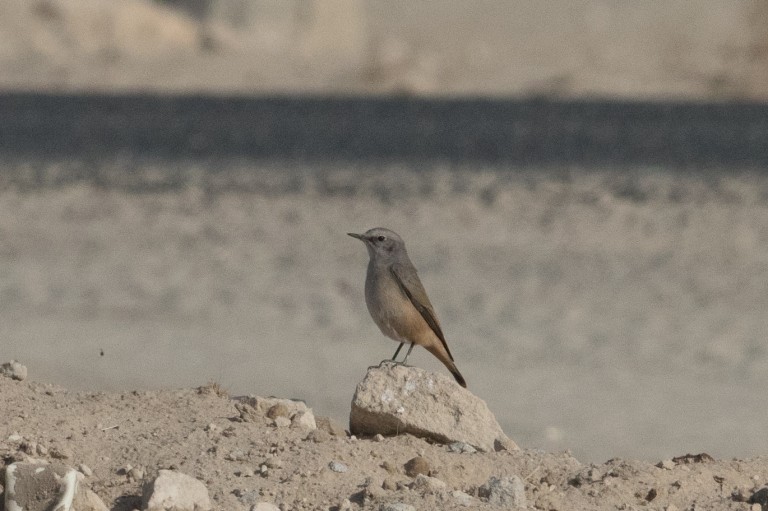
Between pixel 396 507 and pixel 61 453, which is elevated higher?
pixel 396 507

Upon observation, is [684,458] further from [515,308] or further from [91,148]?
[91,148]

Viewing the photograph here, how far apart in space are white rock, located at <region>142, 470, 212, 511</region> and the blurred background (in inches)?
223

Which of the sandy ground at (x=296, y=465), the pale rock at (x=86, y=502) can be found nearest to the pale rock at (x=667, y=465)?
the sandy ground at (x=296, y=465)

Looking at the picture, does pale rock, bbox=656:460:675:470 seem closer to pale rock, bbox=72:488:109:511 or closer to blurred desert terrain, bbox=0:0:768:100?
pale rock, bbox=72:488:109:511

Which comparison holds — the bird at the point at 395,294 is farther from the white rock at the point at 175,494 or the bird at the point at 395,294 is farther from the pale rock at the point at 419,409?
the white rock at the point at 175,494

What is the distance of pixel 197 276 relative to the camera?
1755 centimetres

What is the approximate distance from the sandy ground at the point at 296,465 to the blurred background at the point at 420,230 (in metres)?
4.66

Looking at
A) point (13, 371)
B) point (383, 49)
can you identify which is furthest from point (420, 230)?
point (383, 49)

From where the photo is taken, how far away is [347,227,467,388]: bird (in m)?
7.23

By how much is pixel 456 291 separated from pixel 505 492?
10.9 metres

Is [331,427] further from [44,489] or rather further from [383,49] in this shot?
[383,49]

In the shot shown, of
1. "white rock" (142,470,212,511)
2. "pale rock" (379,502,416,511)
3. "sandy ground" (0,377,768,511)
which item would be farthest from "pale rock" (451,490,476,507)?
"white rock" (142,470,212,511)

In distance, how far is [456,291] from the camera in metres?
16.7

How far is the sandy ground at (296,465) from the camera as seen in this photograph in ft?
19.0
